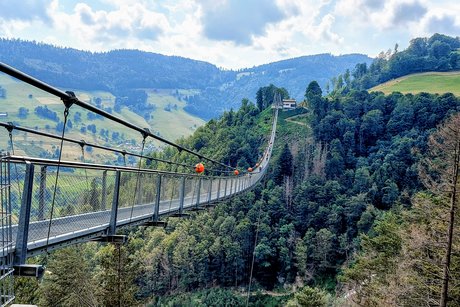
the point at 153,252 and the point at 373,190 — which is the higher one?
the point at 373,190

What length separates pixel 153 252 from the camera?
4278 cm

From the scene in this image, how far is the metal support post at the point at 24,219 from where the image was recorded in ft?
12.9

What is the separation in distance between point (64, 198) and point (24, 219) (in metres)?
0.86

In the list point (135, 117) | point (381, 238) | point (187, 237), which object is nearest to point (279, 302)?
point (187, 237)

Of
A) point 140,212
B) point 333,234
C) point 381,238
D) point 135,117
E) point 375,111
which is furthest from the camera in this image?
point 135,117

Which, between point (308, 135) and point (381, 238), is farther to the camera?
point (308, 135)

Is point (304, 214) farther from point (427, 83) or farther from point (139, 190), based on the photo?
point (139, 190)

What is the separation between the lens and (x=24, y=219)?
13.3 ft

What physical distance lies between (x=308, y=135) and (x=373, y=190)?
14371 millimetres

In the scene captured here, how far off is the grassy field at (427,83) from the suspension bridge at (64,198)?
6396 centimetres

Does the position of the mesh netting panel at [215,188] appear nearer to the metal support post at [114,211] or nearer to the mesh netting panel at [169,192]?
the mesh netting panel at [169,192]

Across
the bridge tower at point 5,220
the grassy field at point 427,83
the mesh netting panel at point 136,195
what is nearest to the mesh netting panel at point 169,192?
the mesh netting panel at point 136,195

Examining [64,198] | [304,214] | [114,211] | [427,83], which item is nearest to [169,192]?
[114,211]

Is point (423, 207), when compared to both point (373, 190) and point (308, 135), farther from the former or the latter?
point (308, 135)
